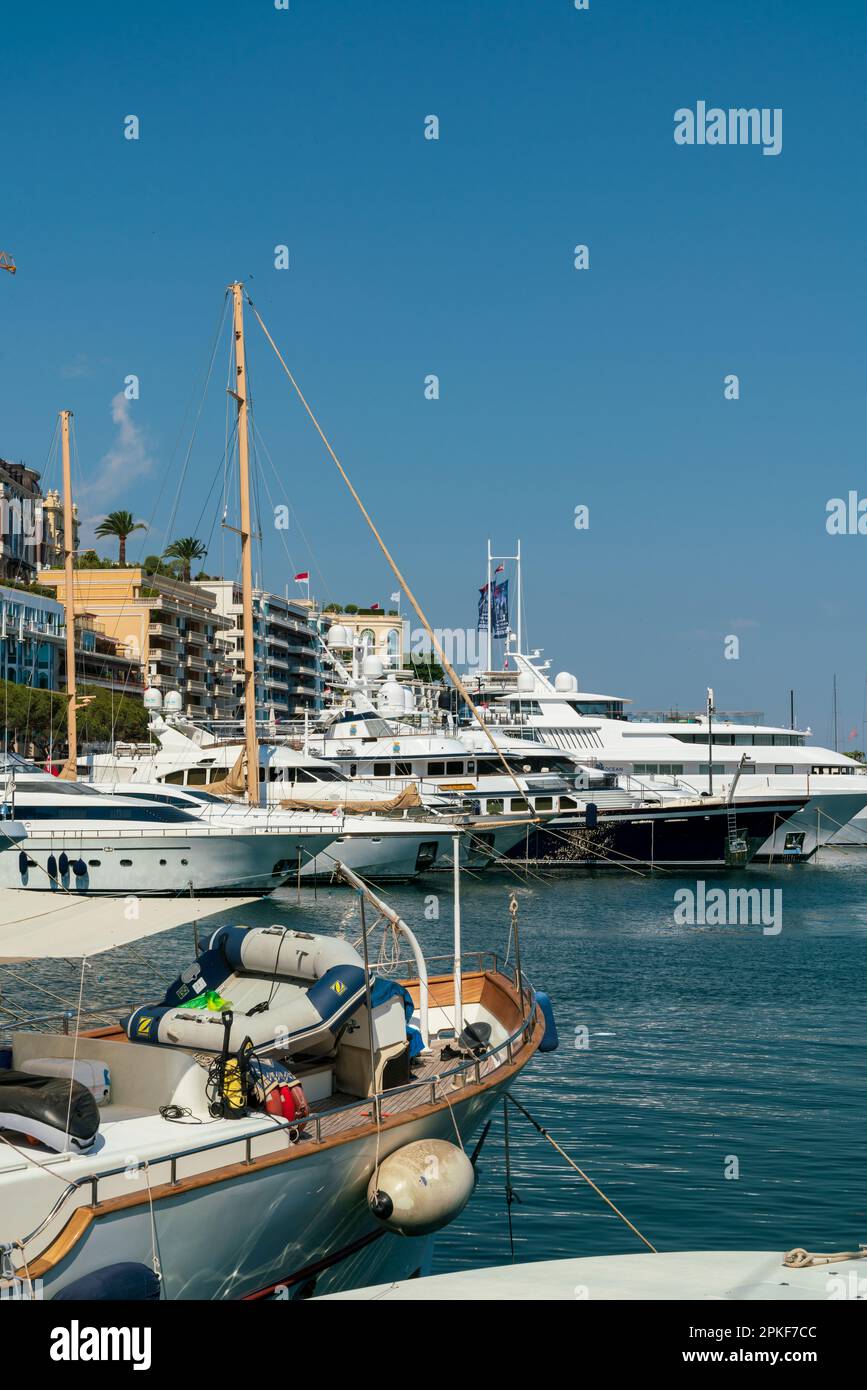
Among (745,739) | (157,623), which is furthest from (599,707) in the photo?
(157,623)

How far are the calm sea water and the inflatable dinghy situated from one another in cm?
309

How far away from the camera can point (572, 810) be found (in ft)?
174

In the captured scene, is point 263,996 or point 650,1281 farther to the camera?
point 263,996

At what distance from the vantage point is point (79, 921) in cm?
1281

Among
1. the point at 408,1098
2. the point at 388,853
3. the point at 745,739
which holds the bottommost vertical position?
the point at 388,853

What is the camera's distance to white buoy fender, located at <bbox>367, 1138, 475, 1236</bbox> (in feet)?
35.6

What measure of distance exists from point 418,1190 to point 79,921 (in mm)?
4325

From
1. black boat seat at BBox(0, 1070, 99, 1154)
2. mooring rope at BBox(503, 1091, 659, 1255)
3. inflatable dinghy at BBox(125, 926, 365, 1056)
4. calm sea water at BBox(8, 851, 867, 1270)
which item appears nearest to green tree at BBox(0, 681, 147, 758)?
calm sea water at BBox(8, 851, 867, 1270)

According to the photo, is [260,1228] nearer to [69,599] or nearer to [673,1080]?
[673,1080]

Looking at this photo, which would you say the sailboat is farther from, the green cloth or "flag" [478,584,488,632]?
"flag" [478,584,488,632]

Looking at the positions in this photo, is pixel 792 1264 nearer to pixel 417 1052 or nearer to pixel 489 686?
pixel 417 1052
